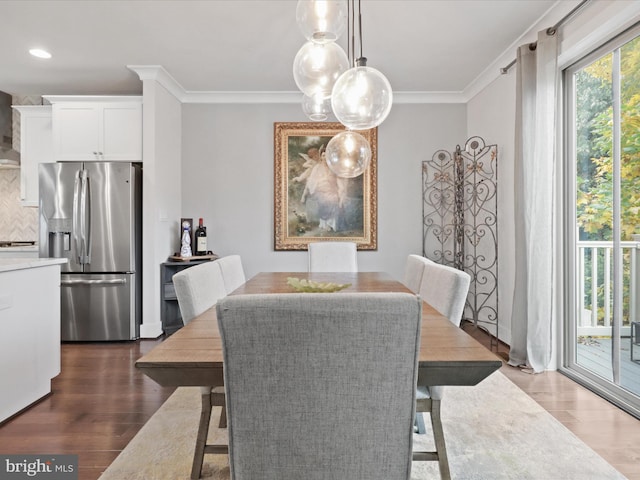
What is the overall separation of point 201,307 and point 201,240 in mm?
2656

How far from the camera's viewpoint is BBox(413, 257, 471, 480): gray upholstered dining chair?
4.98ft

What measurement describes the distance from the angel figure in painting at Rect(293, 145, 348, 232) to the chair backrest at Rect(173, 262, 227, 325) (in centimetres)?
254

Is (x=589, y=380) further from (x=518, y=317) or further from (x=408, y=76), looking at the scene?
(x=408, y=76)

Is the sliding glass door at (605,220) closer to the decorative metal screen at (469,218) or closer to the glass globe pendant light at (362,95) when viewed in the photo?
the decorative metal screen at (469,218)

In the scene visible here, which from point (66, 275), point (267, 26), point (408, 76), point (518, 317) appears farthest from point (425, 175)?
point (66, 275)

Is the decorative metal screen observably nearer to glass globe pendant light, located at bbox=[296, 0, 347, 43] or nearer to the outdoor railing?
the outdoor railing

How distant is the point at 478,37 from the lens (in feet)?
10.6

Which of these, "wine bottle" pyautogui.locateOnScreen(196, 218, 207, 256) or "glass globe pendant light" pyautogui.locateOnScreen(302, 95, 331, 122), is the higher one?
"glass globe pendant light" pyautogui.locateOnScreen(302, 95, 331, 122)

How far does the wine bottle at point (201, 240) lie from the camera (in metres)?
4.32

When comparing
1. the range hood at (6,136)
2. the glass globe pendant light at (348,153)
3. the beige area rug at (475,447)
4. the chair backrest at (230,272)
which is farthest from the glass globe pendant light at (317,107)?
the range hood at (6,136)

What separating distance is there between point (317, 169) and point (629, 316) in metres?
3.13

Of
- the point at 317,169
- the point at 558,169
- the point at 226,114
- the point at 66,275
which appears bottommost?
the point at 66,275

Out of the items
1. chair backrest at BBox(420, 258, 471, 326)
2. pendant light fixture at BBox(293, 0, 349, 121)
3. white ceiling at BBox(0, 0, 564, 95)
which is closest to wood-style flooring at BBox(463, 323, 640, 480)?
chair backrest at BBox(420, 258, 471, 326)

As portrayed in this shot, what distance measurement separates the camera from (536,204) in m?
2.90
